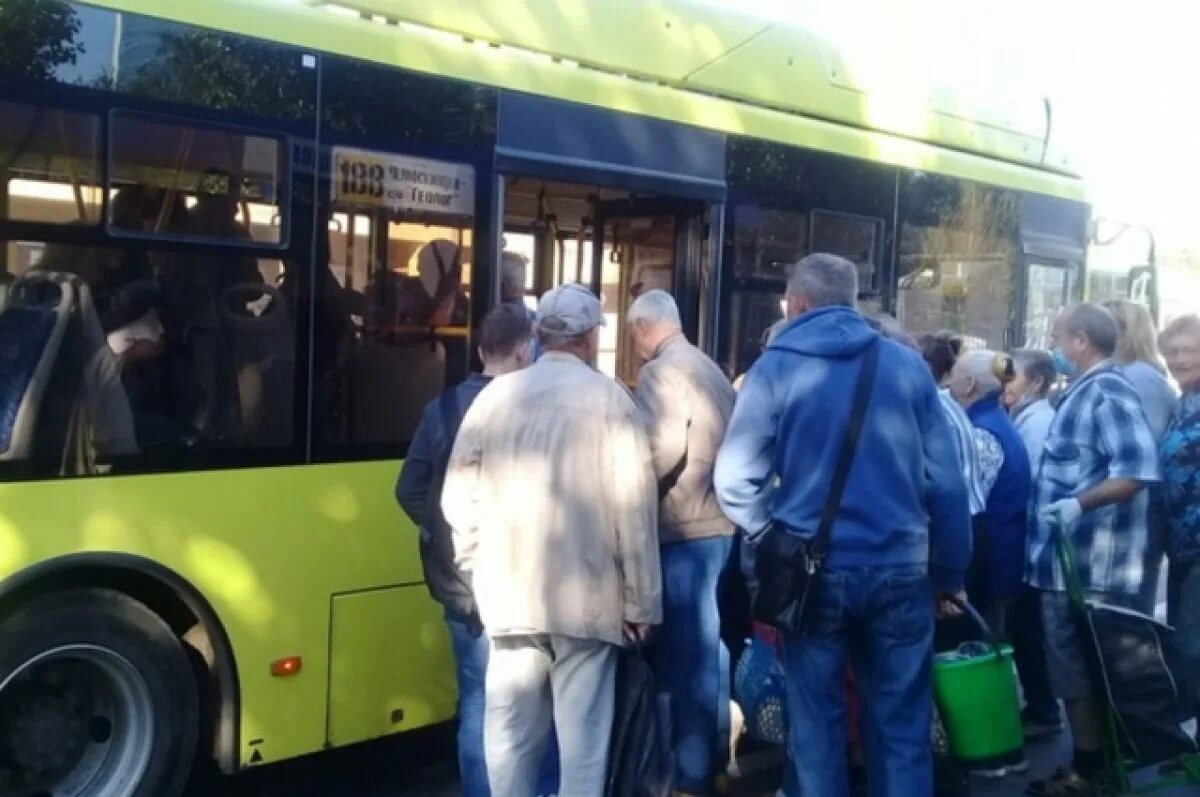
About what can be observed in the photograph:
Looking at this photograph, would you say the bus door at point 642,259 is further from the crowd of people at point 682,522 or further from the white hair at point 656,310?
the crowd of people at point 682,522

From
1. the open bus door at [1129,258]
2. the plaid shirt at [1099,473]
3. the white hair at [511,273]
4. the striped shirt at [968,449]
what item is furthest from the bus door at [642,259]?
the open bus door at [1129,258]

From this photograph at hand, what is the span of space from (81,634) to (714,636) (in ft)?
7.20

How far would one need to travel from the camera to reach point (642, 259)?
7.02 metres

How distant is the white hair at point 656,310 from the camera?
16.5 feet

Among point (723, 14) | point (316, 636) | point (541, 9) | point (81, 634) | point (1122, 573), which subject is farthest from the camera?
point (723, 14)

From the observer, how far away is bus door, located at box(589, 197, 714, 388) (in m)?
6.52

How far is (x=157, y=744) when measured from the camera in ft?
15.0

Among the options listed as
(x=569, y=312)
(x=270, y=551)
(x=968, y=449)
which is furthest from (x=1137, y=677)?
(x=270, y=551)

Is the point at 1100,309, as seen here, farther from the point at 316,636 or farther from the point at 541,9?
the point at 316,636

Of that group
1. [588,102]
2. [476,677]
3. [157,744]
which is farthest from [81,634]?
[588,102]

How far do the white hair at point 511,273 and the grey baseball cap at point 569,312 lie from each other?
146 cm

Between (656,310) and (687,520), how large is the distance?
79 cm

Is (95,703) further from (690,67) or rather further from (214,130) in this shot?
(690,67)

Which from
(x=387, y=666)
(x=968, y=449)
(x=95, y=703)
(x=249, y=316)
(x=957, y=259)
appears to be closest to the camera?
(x=95, y=703)
